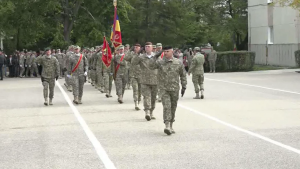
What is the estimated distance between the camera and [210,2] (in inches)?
2362

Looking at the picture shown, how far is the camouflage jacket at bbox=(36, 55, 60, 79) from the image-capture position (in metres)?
19.1

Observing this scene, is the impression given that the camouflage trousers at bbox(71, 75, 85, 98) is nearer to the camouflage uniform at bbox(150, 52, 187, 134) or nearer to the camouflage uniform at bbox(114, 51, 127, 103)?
the camouflage uniform at bbox(114, 51, 127, 103)

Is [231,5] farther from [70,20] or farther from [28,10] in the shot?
[28,10]

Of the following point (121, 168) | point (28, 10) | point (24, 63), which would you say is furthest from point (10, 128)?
point (28, 10)

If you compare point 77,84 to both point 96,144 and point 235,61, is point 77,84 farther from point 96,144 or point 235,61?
point 235,61

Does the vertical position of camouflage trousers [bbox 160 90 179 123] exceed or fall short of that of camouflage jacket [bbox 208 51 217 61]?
it falls short

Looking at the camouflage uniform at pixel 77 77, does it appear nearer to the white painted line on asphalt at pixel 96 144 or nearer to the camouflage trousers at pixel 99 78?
the white painted line on asphalt at pixel 96 144

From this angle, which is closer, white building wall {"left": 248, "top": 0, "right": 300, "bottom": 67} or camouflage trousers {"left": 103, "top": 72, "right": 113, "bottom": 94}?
camouflage trousers {"left": 103, "top": 72, "right": 113, "bottom": 94}

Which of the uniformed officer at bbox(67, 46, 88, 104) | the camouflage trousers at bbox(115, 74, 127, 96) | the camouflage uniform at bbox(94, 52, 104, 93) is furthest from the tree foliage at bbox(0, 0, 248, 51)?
the camouflage trousers at bbox(115, 74, 127, 96)

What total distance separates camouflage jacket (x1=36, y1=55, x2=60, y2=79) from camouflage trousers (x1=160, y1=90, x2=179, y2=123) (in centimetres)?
774

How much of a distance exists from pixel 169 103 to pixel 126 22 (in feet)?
133

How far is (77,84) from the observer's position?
752 inches

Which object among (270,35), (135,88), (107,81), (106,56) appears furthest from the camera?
(270,35)

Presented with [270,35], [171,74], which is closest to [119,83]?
[171,74]
